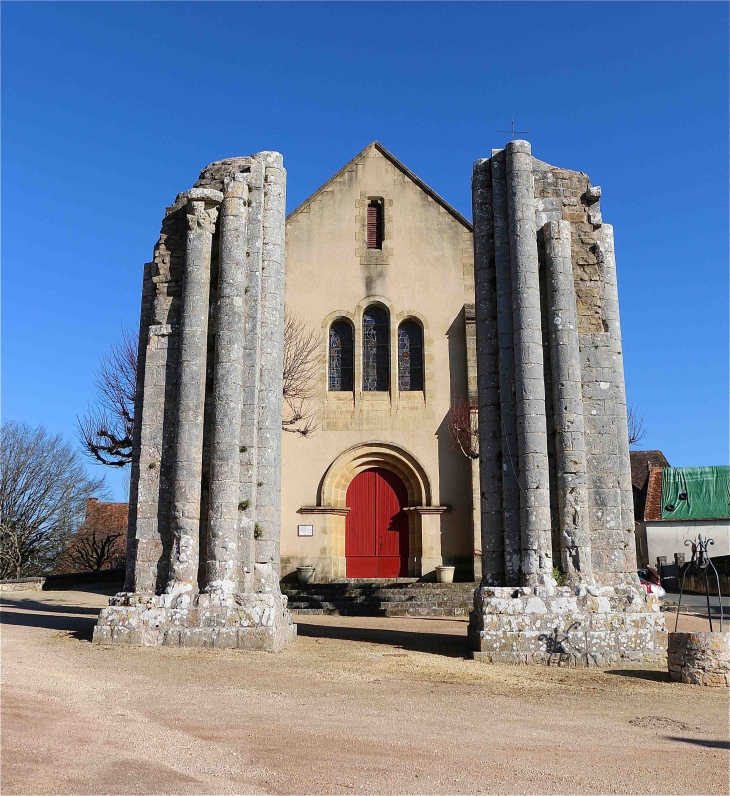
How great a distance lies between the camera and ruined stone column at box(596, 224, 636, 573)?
27.9 feet

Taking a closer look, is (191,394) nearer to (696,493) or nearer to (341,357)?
(341,357)

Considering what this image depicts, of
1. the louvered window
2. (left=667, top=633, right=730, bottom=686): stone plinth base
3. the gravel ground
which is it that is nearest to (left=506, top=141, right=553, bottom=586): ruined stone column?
the gravel ground

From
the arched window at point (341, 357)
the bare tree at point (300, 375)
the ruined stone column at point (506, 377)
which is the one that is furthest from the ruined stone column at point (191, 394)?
the arched window at point (341, 357)

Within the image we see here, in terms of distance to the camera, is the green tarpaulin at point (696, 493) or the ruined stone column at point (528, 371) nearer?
the ruined stone column at point (528, 371)

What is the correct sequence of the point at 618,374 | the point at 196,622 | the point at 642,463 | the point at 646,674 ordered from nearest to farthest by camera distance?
the point at 646,674 < the point at 196,622 < the point at 618,374 < the point at 642,463

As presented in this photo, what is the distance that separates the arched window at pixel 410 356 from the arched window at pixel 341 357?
119 centimetres

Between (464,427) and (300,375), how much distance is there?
407 cm

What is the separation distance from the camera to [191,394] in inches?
352

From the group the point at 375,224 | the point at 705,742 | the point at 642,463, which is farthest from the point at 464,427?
the point at 642,463

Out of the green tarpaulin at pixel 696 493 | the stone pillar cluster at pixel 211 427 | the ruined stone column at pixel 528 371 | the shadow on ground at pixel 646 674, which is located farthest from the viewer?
the green tarpaulin at pixel 696 493

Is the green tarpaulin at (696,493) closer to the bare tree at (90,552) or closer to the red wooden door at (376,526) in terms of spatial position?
the red wooden door at (376,526)

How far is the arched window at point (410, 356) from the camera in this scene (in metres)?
18.2

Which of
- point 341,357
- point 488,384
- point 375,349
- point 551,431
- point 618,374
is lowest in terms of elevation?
point 551,431

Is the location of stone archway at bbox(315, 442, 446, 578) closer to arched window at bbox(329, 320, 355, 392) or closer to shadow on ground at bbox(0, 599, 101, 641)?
arched window at bbox(329, 320, 355, 392)
